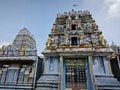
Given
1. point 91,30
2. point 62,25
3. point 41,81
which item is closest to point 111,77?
point 91,30

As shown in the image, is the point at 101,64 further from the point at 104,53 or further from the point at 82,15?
the point at 82,15

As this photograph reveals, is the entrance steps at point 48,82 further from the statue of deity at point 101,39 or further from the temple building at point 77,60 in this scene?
the statue of deity at point 101,39

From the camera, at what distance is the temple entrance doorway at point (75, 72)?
42.4ft

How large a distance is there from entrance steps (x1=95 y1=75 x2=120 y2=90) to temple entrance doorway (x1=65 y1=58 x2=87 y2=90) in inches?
73.1

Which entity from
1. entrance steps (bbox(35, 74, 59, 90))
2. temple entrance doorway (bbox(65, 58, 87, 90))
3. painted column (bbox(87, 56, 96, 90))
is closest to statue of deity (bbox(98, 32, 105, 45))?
painted column (bbox(87, 56, 96, 90))

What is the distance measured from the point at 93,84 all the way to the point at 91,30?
24.9 feet

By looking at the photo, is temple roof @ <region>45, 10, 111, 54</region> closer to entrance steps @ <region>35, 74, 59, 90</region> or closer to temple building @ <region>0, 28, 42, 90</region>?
temple building @ <region>0, 28, 42, 90</region>

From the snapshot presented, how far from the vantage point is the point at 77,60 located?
531 inches

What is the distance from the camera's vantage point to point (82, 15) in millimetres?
17531

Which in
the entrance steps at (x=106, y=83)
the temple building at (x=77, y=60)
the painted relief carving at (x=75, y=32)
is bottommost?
the entrance steps at (x=106, y=83)

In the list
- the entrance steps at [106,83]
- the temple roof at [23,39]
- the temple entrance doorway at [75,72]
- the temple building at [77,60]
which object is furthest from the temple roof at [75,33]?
the temple roof at [23,39]

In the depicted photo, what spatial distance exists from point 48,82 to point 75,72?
3536mm

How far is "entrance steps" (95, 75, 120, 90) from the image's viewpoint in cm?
1107

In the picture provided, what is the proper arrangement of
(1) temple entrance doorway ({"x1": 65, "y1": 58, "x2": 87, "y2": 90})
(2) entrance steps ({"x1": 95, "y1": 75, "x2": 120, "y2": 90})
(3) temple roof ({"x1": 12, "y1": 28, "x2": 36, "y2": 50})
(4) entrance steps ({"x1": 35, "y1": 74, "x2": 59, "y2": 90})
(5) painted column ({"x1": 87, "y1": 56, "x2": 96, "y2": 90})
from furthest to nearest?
(3) temple roof ({"x1": 12, "y1": 28, "x2": 36, "y2": 50})
(1) temple entrance doorway ({"x1": 65, "y1": 58, "x2": 87, "y2": 90})
(4) entrance steps ({"x1": 35, "y1": 74, "x2": 59, "y2": 90})
(5) painted column ({"x1": 87, "y1": 56, "x2": 96, "y2": 90})
(2) entrance steps ({"x1": 95, "y1": 75, "x2": 120, "y2": 90})
